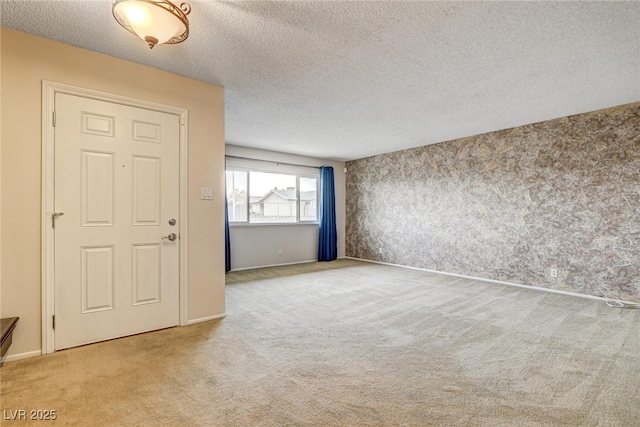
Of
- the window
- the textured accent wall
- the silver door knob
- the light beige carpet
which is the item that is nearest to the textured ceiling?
the textured accent wall

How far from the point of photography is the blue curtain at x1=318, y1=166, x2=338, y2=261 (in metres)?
6.65

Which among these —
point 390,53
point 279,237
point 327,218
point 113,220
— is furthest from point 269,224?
point 390,53

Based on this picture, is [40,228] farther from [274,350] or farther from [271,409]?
[271,409]

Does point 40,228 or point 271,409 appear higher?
point 40,228

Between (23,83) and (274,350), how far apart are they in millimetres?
2740

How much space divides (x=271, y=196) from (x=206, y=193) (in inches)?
127

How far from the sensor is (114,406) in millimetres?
1618

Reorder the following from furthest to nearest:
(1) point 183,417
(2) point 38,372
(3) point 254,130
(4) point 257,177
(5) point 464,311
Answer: (4) point 257,177 < (3) point 254,130 < (5) point 464,311 < (2) point 38,372 < (1) point 183,417

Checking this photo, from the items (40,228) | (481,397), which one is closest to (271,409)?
(481,397)

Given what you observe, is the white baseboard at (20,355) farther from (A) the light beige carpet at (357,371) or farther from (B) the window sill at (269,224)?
(B) the window sill at (269,224)

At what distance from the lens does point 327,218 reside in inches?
264

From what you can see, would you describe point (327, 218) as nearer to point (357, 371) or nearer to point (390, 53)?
point (390, 53)

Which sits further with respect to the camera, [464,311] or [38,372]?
[464,311]

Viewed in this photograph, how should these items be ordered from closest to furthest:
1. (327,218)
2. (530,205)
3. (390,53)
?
(390,53) < (530,205) < (327,218)
